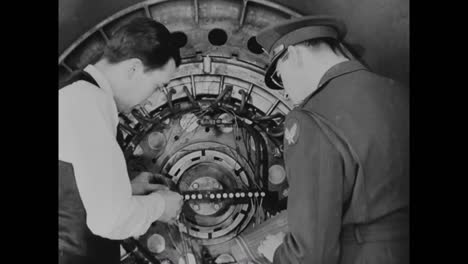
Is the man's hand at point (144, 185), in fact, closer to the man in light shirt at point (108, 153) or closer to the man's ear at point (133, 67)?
the man in light shirt at point (108, 153)

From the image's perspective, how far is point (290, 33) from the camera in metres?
2.15

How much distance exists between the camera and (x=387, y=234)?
2.13 meters

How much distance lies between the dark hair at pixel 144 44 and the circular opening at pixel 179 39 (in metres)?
0.01

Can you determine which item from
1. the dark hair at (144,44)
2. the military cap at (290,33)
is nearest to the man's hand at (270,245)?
the military cap at (290,33)

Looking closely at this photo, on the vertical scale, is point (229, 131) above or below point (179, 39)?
below

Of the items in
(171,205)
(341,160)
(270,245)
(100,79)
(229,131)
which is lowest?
(270,245)

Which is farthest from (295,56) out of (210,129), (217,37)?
(210,129)

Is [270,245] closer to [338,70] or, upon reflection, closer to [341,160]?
[341,160]

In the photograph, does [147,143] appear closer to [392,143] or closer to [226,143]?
[226,143]

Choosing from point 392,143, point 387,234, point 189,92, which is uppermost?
point 189,92

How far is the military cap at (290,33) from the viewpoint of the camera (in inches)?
84.3

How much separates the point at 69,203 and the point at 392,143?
3.50 feet

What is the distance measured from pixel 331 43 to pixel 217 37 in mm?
379
